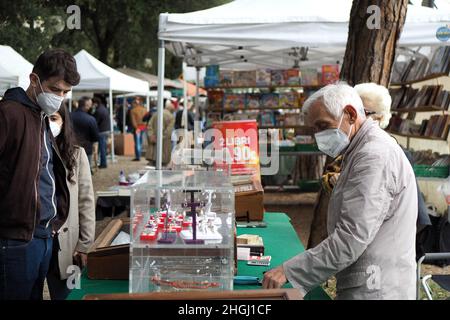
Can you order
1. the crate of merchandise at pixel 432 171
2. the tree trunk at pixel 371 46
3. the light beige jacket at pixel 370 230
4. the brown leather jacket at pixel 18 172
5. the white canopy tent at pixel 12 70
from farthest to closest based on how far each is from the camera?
the white canopy tent at pixel 12 70 < the crate of merchandise at pixel 432 171 < the tree trunk at pixel 371 46 < the brown leather jacket at pixel 18 172 < the light beige jacket at pixel 370 230

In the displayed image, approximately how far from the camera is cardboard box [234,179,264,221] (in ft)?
14.2

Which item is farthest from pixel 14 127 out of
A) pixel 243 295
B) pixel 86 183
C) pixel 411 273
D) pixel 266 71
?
pixel 266 71

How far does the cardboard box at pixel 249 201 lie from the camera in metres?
4.32

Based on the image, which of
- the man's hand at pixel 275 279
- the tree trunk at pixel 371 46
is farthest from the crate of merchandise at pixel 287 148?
the man's hand at pixel 275 279

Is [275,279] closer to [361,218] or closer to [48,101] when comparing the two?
[361,218]

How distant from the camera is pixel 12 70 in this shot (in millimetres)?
10086

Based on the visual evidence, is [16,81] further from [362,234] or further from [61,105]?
[362,234]

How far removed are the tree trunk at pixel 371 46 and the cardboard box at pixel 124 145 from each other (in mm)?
17534

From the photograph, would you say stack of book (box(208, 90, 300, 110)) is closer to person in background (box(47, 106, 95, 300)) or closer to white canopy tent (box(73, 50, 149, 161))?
white canopy tent (box(73, 50, 149, 161))

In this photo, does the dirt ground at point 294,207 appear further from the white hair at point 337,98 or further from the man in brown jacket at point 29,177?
the white hair at point 337,98

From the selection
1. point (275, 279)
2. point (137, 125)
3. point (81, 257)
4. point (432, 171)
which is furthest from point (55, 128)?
point (137, 125)

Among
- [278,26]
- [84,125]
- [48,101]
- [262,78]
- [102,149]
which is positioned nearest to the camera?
[48,101]

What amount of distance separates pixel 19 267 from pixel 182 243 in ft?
2.81
